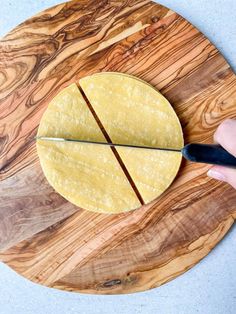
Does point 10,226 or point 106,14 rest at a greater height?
point 106,14

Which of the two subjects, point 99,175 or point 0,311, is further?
point 0,311

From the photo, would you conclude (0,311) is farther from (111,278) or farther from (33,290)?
(111,278)

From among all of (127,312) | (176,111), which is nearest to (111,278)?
(127,312)

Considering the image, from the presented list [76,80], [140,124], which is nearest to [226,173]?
[140,124]

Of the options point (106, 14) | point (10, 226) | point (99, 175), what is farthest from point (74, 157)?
point (106, 14)

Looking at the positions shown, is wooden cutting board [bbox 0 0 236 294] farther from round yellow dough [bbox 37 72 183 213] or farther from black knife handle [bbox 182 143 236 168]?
black knife handle [bbox 182 143 236 168]

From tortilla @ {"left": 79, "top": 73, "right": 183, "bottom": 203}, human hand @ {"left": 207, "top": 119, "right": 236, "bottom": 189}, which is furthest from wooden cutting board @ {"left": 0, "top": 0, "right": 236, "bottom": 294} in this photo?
human hand @ {"left": 207, "top": 119, "right": 236, "bottom": 189}

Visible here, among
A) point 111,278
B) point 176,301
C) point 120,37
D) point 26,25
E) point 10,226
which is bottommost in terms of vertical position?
point 176,301
